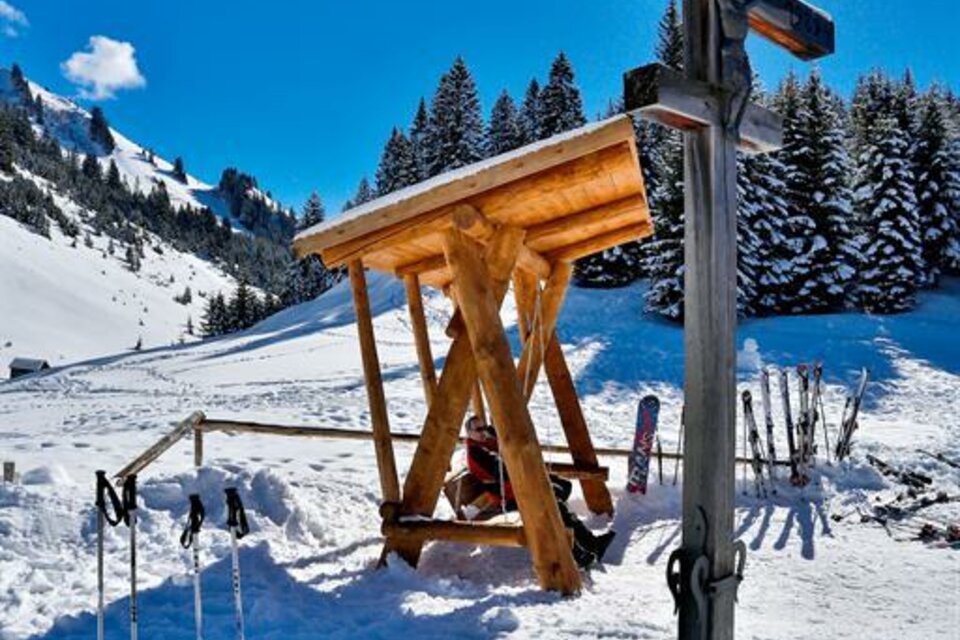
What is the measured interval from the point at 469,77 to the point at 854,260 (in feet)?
81.6

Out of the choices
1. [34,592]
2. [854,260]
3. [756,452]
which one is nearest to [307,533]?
[34,592]

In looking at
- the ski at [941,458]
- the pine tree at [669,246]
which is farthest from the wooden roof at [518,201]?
the pine tree at [669,246]

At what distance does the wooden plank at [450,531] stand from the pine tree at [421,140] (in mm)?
39618

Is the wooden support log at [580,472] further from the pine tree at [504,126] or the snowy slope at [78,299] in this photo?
the snowy slope at [78,299]

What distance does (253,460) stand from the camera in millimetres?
10672

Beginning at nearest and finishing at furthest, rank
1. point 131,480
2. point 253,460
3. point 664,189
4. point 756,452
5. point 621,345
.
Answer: point 131,480 → point 756,452 → point 253,460 → point 621,345 → point 664,189

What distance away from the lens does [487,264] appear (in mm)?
6836

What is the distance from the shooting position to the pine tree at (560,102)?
41.4 metres

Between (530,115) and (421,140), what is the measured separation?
7.03 meters

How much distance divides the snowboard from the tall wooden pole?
5749 mm

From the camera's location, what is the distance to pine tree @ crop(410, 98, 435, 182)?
46562 mm

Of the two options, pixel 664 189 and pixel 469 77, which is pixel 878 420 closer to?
pixel 664 189

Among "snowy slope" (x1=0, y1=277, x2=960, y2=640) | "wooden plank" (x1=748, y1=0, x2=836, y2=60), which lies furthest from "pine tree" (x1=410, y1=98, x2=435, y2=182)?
"wooden plank" (x1=748, y1=0, x2=836, y2=60)

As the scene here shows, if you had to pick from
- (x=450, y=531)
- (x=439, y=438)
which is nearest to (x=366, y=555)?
(x=450, y=531)
